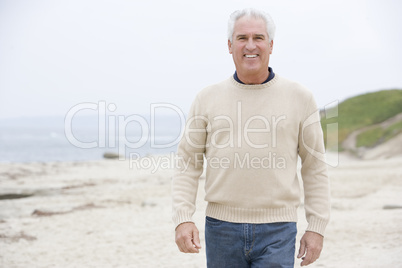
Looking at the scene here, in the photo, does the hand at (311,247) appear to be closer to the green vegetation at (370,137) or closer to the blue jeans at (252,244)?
the blue jeans at (252,244)

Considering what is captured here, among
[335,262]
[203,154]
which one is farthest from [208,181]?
[335,262]

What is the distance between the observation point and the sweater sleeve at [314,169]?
240 cm

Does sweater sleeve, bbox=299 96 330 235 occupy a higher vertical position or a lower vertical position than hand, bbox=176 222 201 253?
higher

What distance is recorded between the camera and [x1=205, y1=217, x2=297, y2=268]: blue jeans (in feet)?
7.38

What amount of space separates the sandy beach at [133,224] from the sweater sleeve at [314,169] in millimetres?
4241

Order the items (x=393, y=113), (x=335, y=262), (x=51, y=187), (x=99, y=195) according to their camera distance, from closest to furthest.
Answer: (x=335, y=262) < (x=99, y=195) < (x=51, y=187) < (x=393, y=113)

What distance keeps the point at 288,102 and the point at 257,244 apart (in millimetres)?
768

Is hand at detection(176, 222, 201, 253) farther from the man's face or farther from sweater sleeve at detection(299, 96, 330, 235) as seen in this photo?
the man's face

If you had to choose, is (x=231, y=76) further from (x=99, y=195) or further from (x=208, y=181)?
(x=99, y=195)

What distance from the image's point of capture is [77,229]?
9.55 metres

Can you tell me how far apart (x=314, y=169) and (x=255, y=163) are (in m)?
0.39

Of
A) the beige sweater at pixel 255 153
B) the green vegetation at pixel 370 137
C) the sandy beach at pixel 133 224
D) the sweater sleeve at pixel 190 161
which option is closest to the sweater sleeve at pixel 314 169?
the beige sweater at pixel 255 153

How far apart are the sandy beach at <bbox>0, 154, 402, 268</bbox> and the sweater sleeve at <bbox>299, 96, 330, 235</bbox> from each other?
424 centimetres

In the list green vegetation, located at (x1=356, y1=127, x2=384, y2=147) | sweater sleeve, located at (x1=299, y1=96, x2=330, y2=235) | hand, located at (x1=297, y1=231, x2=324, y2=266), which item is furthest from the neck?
green vegetation, located at (x1=356, y1=127, x2=384, y2=147)
